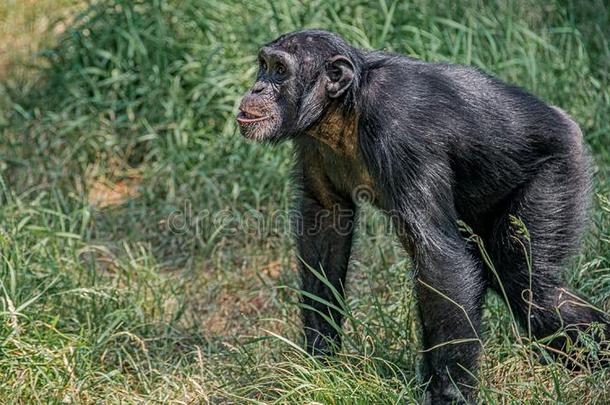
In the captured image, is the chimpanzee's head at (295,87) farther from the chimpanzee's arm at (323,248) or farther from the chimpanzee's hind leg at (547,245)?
the chimpanzee's hind leg at (547,245)

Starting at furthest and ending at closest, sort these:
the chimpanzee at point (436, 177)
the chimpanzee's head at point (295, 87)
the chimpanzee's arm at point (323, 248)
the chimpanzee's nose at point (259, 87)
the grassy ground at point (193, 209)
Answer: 1. the chimpanzee's arm at point (323, 248)
2. the chimpanzee's nose at point (259, 87)
3. the chimpanzee's head at point (295, 87)
4. the grassy ground at point (193, 209)
5. the chimpanzee at point (436, 177)

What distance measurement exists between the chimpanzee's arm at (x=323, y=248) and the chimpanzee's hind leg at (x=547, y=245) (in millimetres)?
940

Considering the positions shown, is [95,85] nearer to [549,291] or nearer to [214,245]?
[214,245]

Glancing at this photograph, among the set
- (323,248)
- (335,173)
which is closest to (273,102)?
(335,173)

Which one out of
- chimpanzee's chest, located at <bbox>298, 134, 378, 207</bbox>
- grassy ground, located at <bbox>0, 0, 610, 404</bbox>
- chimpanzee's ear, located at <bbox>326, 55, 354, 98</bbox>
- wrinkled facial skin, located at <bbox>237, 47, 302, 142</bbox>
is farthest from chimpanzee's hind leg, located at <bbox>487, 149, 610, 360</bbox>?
wrinkled facial skin, located at <bbox>237, 47, 302, 142</bbox>

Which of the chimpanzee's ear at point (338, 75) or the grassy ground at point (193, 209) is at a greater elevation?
the chimpanzee's ear at point (338, 75)

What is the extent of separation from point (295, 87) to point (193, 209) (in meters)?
2.73

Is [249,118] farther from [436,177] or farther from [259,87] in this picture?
[436,177]

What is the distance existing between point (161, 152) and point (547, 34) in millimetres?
3620

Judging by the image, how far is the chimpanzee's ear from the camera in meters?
5.93

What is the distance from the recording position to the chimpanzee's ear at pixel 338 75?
19.4 feet

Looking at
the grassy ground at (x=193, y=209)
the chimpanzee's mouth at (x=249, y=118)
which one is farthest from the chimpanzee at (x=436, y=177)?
the grassy ground at (x=193, y=209)

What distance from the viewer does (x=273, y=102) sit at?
6.13 meters

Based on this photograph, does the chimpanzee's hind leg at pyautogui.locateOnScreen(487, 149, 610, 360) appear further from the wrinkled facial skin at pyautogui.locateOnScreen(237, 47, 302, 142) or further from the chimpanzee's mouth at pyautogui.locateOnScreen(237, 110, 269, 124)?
the chimpanzee's mouth at pyautogui.locateOnScreen(237, 110, 269, 124)
